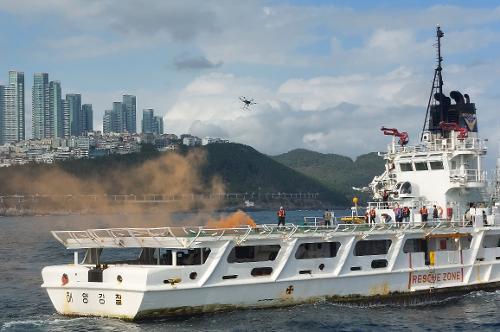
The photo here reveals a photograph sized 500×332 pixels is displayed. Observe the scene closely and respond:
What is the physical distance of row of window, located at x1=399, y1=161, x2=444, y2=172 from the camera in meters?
36.6

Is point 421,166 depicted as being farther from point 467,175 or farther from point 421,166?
point 467,175

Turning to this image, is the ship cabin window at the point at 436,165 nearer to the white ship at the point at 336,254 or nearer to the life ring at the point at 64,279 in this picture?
the white ship at the point at 336,254

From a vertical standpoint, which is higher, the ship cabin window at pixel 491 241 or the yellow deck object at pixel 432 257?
the ship cabin window at pixel 491 241

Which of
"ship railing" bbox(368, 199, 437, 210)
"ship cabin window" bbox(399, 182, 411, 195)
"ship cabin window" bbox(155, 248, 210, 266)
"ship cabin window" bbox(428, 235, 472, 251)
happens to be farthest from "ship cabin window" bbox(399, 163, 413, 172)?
"ship cabin window" bbox(155, 248, 210, 266)

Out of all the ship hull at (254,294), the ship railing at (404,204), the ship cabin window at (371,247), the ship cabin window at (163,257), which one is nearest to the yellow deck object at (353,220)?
the ship railing at (404,204)

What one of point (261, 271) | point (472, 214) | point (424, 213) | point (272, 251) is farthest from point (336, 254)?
point (472, 214)

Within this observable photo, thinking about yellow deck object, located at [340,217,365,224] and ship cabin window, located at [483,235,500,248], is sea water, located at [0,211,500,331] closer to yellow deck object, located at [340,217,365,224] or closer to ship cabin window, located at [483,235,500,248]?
ship cabin window, located at [483,235,500,248]

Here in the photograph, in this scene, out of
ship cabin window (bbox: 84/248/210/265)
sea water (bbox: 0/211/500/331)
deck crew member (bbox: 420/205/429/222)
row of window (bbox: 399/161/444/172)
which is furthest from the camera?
row of window (bbox: 399/161/444/172)

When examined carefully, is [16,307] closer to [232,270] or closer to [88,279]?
[88,279]

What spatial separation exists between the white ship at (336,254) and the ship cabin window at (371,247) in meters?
0.04

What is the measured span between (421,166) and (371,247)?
743 centimetres

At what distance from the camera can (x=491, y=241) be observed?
Result: 116 feet

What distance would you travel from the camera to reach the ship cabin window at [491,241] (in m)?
35.1

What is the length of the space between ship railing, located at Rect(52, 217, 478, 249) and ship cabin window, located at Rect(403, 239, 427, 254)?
2.40 m
